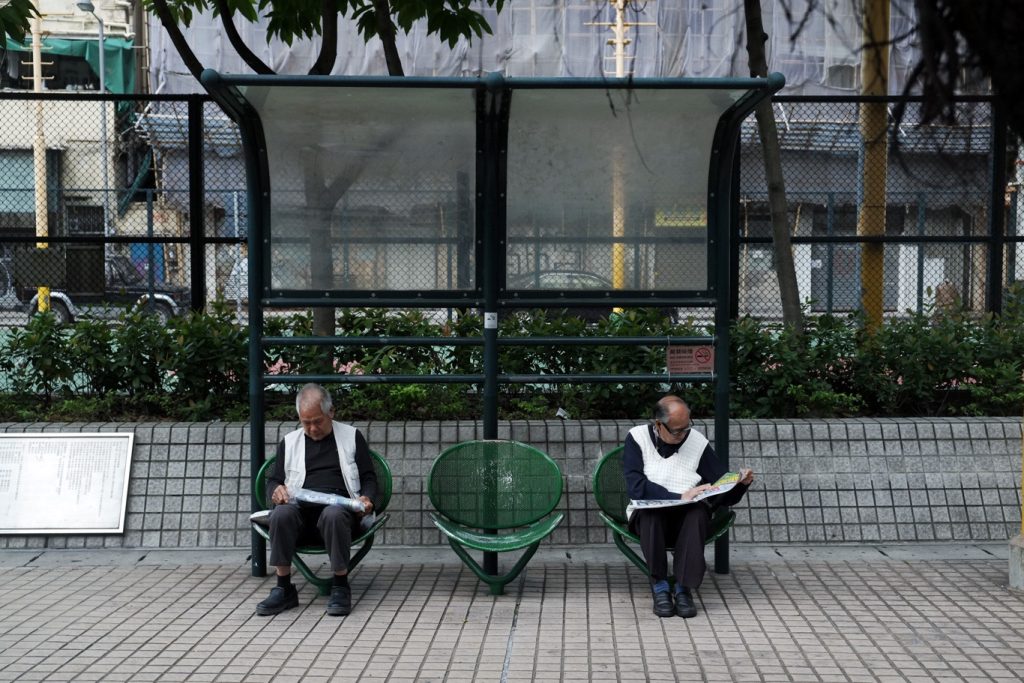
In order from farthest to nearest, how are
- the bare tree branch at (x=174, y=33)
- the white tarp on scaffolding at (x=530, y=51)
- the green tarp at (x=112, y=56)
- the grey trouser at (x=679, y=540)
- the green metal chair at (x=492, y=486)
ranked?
the green tarp at (x=112, y=56) < the white tarp on scaffolding at (x=530, y=51) < the bare tree branch at (x=174, y=33) < the green metal chair at (x=492, y=486) < the grey trouser at (x=679, y=540)

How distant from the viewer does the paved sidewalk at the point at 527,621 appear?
15.3ft

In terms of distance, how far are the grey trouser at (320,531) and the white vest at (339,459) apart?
22 centimetres

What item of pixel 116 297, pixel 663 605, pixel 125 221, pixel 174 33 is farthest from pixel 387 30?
pixel 663 605

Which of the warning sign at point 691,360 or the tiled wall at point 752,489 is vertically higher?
the warning sign at point 691,360

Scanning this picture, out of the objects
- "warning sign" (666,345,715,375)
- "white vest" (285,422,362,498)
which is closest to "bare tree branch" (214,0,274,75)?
"white vest" (285,422,362,498)

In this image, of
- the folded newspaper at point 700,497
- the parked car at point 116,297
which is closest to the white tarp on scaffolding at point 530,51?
the parked car at point 116,297

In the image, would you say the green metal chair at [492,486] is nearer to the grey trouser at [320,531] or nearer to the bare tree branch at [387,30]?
the grey trouser at [320,531]

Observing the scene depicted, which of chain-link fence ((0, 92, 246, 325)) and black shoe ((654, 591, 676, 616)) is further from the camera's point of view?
chain-link fence ((0, 92, 246, 325))

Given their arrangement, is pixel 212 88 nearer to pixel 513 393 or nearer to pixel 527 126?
pixel 527 126

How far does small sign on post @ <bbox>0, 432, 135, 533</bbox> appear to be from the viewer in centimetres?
665

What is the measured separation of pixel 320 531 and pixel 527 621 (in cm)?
112

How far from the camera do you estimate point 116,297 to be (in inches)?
302

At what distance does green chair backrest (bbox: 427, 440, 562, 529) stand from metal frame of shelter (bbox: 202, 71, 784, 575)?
0.18 meters

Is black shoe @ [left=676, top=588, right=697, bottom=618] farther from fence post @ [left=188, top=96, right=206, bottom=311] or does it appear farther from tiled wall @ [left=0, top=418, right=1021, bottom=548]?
fence post @ [left=188, top=96, right=206, bottom=311]
